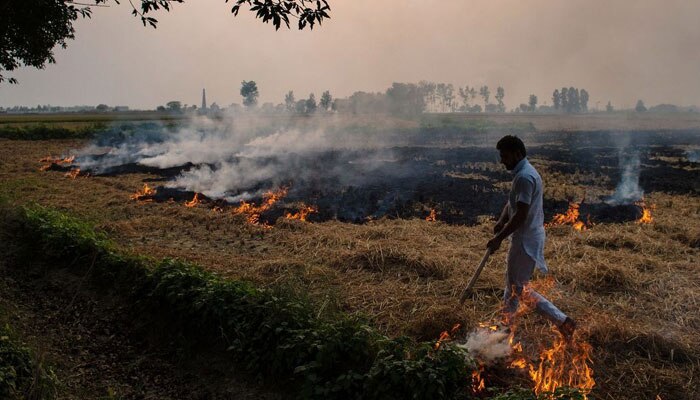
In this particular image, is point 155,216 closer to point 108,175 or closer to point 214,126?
point 108,175

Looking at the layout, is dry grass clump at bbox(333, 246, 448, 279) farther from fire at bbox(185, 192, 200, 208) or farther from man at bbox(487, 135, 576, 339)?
fire at bbox(185, 192, 200, 208)

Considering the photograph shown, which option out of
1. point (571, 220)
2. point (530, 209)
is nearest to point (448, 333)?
point (530, 209)

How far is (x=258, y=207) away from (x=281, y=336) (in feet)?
26.7

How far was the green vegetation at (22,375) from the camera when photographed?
386cm

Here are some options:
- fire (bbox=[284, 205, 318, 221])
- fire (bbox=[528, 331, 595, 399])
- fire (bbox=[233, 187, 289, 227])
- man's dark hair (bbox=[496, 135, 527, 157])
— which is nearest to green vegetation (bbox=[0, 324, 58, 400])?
fire (bbox=[528, 331, 595, 399])

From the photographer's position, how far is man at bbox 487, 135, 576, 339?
4531 millimetres

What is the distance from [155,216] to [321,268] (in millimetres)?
5719

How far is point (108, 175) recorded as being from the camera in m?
18.6

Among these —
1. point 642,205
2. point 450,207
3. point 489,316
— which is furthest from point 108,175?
point 642,205

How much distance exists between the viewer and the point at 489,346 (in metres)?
4.47

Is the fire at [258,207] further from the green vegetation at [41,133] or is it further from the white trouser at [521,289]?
the green vegetation at [41,133]

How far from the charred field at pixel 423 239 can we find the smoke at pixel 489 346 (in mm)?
154

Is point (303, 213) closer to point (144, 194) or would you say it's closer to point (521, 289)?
point (144, 194)

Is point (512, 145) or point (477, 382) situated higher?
point (512, 145)
